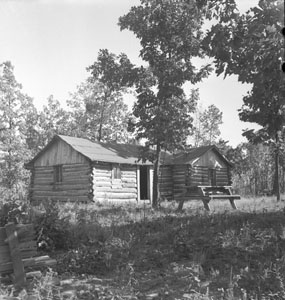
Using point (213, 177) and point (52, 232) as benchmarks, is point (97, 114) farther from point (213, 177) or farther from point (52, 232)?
point (52, 232)

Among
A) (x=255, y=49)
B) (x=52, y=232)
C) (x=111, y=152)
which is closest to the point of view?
(x=255, y=49)

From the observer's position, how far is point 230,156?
39031mm

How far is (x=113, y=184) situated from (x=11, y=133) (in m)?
14.3

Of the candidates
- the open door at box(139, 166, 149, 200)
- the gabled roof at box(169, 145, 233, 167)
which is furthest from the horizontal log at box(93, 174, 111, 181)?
the gabled roof at box(169, 145, 233, 167)

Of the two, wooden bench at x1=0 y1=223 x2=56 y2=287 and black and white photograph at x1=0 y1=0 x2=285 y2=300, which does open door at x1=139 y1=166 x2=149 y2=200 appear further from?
wooden bench at x1=0 y1=223 x2=56 y2=287

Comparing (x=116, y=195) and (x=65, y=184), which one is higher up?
(x=65, y=184)

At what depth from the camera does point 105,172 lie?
25422 millimetres

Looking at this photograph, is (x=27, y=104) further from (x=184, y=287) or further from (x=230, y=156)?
(x=184, y=287)

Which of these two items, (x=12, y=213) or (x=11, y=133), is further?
(x=11, y=133)

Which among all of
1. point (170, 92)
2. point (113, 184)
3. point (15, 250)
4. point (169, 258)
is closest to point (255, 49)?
point (169, 258)

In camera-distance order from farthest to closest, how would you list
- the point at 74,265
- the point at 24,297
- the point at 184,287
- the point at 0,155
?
the point at 0,155 → the point at 74,265 → the point at 184,287 → the point at 24,297

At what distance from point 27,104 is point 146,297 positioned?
3345cm

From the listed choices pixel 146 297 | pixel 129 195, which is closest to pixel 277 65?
pixel 146 297

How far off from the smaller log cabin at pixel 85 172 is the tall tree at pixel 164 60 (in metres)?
4.44
